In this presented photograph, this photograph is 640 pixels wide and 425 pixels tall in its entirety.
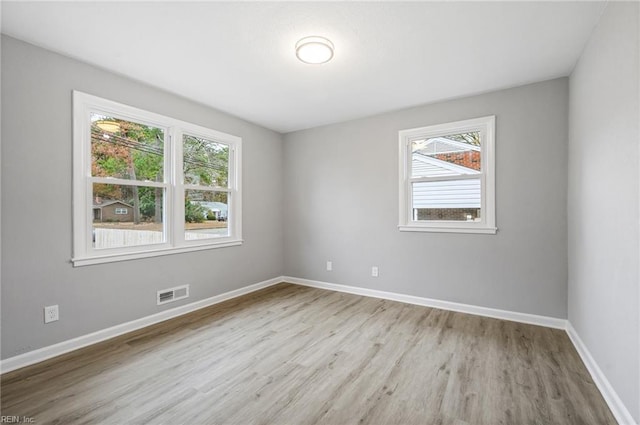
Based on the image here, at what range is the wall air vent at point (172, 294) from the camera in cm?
318

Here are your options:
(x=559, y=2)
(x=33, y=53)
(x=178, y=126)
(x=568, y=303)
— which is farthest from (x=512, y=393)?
(x=33, y=53)

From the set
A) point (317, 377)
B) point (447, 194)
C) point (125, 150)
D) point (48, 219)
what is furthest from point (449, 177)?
point (48, 219)

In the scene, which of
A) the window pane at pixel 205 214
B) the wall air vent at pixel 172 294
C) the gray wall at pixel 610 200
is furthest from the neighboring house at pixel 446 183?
the wall air vent at pixel 172 294

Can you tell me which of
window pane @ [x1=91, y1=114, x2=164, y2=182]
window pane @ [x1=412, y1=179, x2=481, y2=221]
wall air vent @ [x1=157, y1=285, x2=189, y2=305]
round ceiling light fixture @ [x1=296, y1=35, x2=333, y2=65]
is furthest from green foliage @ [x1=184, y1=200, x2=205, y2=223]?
window pane @ [x1=412, y1=179, x2=481, y2=221]

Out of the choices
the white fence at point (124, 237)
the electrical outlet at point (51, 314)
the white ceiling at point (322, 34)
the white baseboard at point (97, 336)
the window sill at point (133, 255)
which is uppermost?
the white ceiling at point (322, 34)

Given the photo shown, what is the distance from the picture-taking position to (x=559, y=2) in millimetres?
1886

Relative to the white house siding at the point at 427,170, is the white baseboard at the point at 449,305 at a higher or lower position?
lower

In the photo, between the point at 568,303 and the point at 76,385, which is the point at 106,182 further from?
the point at 568,303

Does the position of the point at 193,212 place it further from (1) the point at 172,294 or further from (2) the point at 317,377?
(2) the point at 317,377

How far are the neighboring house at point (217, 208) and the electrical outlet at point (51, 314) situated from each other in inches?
67.4

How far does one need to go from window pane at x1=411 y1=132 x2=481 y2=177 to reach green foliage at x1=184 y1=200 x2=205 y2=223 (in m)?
2.82

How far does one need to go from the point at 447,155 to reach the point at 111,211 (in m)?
3.80

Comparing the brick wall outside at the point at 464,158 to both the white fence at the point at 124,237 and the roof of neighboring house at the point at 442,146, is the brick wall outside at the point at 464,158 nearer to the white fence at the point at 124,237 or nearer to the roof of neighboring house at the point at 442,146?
the roof of neighboring house at the point at 442,146

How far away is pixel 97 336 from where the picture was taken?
2646mm
